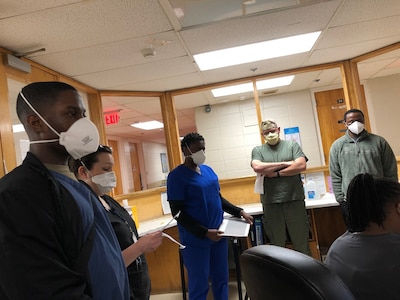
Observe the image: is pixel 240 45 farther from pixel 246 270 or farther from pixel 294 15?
pixel 246 270

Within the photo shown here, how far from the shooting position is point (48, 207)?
30.5 inches

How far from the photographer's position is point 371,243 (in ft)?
3.62

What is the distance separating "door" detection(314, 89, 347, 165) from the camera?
5.00 m

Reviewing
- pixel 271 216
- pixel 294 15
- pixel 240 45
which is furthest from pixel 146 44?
pixel 271 216

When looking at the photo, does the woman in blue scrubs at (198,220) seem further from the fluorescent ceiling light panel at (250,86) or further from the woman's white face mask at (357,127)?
the fluorescent ceiling light panel at (250,86)

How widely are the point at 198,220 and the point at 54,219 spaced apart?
61.5 inches

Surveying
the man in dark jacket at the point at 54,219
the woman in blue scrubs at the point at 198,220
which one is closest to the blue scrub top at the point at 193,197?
the woman in blue scrubs at the point at 198,220

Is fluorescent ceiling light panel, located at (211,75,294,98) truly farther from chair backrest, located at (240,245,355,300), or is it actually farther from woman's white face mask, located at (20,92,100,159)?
chair backrest, located at (240,245,355,300)

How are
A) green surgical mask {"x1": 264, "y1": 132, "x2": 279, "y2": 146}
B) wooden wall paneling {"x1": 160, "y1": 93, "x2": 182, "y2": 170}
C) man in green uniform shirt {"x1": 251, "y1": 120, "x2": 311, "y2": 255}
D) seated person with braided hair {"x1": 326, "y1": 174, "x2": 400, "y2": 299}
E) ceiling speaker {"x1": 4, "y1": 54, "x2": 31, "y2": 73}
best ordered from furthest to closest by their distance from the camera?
wooden wall paneling {"x1": 160, "y1": 93, "x2": 182, "y2": 170}, green surgical mask {"x1": 264, "y1": 132, "x2": 279, "y2": 146}, man in green uniform shirt {"x1": 251, "y1": 120, "x2": 311, "y2": 255}, ceiling speaker {"x1": 4, "y1": 54, "x2": 31, "y2": 73}, seated person with braided hair {"x1": 326, "y1": 174, "x2": 400, "y2": 299}

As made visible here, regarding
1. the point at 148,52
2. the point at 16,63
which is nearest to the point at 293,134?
the point at 148,52

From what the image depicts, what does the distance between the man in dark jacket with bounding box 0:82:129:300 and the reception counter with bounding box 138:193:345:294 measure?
93.9 inches

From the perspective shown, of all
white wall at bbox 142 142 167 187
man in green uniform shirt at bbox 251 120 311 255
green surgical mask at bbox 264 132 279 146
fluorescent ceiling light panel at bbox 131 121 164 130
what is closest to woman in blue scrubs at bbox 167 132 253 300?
man in green uniform shirt at bbox 251 120 311 255

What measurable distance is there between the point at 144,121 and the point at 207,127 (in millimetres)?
1319

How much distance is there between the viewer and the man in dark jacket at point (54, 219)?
710mm
